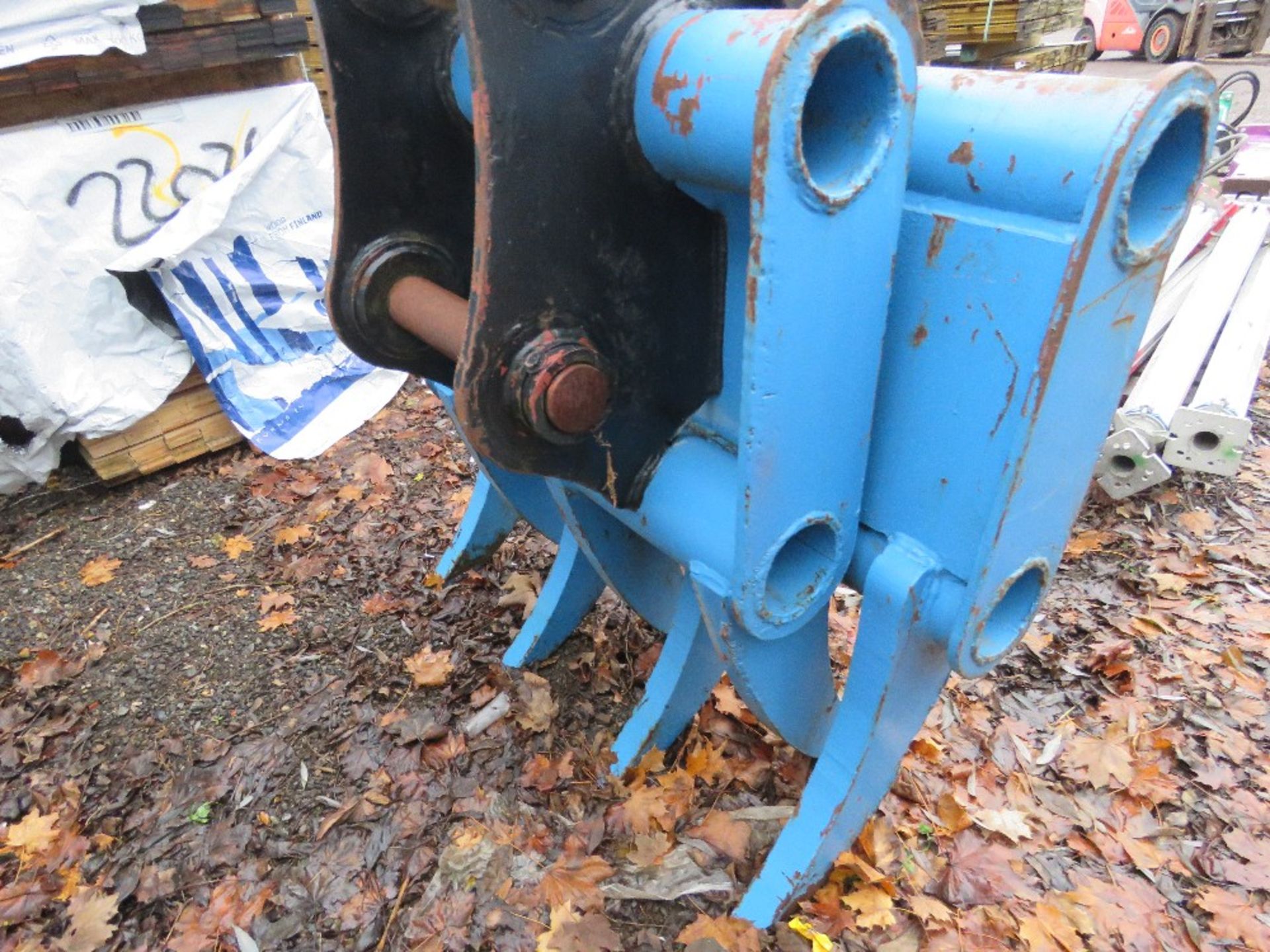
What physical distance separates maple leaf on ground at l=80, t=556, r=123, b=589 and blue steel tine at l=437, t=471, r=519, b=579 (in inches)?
54.4

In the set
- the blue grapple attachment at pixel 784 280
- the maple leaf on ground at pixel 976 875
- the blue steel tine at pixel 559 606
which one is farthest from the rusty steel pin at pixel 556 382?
the maple leaf on ground at pixel 976 875

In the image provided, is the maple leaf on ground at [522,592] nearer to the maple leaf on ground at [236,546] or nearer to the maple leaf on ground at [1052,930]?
the maple leaf on ground at [236,546]

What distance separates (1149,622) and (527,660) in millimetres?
2100

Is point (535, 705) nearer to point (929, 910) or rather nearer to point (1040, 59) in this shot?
point (929, 910)

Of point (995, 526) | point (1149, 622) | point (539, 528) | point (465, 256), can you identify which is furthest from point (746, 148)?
point (1149, 622)

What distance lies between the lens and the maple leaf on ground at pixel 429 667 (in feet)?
8.79

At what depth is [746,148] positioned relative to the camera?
1.01m

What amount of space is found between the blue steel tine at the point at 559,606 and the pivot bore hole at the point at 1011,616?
1.35m

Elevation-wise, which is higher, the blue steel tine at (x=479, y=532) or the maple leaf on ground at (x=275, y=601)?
the blue steel tine at (x=479, y=532)

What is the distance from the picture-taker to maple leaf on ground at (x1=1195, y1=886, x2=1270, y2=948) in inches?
77.6

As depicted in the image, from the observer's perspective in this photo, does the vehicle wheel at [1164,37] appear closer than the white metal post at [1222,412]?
No

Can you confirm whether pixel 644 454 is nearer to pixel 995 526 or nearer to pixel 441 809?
pixel 995 526

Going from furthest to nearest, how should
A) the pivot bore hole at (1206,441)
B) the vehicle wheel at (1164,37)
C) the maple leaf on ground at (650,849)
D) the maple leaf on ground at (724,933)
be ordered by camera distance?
the vehicle wheel at (1164,37) → the pivot bore hole at (1206,441) → the maple leaf on ground at (650,849) → the maple leaf on ground at (724,933)

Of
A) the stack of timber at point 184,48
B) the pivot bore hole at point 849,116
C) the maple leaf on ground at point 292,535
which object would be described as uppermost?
the pivot bore hole at point 849,116
